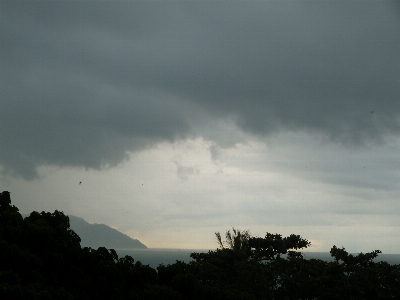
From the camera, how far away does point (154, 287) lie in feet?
65.5

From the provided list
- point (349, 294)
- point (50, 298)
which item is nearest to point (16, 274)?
point (50, 298)

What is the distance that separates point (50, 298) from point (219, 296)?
872cm

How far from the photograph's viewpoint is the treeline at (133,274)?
60.9ft

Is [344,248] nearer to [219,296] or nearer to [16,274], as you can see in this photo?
[219,296]

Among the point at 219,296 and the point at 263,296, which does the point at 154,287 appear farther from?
the point at 263,296

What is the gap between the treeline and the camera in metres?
18.6

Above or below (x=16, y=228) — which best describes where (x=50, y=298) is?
below

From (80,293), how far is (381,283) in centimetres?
1818

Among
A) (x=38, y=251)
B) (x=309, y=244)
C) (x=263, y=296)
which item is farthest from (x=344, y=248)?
(x=38, y=251)

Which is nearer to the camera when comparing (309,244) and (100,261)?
(100,261)

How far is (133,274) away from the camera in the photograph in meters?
21.2

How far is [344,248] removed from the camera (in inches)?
1512

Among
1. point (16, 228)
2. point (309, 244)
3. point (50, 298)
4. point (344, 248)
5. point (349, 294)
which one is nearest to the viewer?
point (50, 298)

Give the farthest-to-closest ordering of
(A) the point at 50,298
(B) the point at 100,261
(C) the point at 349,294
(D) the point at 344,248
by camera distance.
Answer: (D) the point at 344,248 < (C) the point at 349,294 < (B) the point at 100,261 < (A) the point at 50,298
